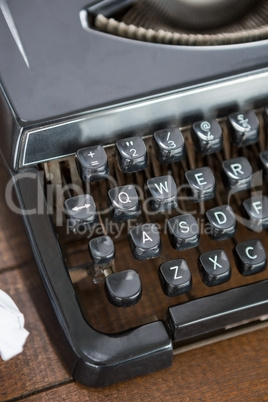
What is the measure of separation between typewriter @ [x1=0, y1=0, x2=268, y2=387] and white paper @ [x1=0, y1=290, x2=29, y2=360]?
7 centimetres

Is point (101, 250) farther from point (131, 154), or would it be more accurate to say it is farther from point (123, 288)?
point (131, 154)

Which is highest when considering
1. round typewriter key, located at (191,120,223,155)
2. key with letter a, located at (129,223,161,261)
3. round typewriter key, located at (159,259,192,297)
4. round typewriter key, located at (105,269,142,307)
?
round typewriter key, located at (191,120,223,155)

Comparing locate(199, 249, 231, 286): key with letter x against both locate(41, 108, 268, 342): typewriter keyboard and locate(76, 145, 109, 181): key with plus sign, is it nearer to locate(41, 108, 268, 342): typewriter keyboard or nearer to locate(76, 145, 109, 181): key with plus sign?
locate(41, 108, 268, 342): typewriter keyboard

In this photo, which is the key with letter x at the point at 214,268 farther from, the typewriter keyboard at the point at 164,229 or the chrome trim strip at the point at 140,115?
the chrome trim strip at the point at 140,115

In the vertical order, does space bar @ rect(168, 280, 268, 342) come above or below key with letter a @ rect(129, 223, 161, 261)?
below

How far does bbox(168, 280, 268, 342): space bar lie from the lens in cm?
108

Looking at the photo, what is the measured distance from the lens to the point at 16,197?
112 cm

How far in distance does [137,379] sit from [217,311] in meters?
0.18

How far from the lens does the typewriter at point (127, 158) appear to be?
1.07 meters

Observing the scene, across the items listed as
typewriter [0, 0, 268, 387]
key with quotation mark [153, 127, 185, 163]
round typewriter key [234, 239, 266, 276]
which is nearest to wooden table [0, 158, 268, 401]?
typewriter [0, 0, 268, 387]

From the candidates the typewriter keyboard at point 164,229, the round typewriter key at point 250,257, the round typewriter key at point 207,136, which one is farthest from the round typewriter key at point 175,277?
the round typewriter key at point 207,136

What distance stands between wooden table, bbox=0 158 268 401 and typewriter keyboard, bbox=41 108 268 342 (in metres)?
0.05

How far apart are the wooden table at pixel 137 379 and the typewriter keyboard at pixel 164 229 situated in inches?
2.1

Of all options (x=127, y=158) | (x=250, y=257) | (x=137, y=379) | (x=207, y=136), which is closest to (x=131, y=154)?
(x=127, y=158)
